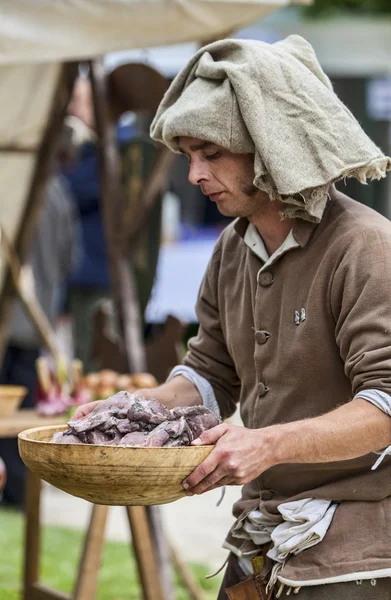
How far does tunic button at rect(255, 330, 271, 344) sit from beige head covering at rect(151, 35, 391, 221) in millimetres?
283

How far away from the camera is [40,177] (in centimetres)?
521

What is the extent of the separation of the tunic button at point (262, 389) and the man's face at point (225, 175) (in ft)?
1.32

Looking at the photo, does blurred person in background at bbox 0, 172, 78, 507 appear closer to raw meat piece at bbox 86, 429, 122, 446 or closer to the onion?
the onion

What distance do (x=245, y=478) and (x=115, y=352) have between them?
2.72 m

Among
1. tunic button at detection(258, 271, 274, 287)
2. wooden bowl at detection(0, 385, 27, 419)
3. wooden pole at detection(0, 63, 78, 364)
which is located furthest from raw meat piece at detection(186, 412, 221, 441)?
wooden pole at detection(0, 63, 78, 364)

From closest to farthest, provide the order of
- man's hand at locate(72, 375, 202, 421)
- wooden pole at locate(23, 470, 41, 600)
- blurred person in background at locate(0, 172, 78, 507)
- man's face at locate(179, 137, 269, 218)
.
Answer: man's face at locate(179, 137, 269, 218) < man's hand at locate(72, 375, 202, 421) < wooden pole at locate(23, 470, 41, 600) < blurred person in background at locate(0, 172, 78, 507)

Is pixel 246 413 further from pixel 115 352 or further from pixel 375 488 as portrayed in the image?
pixel 115 352

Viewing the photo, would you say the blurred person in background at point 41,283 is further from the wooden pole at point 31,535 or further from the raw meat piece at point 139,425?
the raw meat piece at point 139,425

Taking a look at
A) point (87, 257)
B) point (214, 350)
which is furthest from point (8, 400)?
point (87, 257)

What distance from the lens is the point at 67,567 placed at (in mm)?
5477

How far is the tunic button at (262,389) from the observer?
7.60 feet

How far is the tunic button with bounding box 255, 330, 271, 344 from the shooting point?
2.30 metres

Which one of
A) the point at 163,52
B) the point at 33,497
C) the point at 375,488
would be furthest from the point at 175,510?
the point at 375,488

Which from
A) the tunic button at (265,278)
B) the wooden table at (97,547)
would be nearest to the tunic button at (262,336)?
the tunic button at (265,278)
